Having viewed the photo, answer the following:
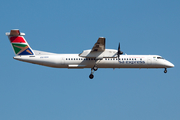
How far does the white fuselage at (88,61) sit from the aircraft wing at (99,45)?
1931mm

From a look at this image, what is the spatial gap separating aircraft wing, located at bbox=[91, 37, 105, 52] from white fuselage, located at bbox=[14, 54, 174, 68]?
193 centimetres

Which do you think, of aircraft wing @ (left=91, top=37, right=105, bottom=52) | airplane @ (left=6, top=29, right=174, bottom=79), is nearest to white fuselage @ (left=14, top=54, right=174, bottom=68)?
airplane @ (left=6, top=29, right=174, bottom=79)

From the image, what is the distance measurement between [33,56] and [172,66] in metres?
18.3

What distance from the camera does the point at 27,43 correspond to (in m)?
42.2

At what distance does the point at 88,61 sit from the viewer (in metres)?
41.8

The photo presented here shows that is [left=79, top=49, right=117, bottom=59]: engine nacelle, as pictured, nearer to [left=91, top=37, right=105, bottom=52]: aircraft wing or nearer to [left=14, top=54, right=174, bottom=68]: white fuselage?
[left=91, top=37, right=105, bottom=52]: aircraft wing

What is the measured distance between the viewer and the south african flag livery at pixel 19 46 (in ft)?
136

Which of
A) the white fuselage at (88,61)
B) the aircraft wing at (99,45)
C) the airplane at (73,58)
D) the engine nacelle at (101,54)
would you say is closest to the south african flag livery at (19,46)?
the airplane at (73,58)

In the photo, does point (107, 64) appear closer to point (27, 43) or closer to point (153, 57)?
point (153, 57)

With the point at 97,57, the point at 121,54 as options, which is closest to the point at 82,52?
the point at 97,57

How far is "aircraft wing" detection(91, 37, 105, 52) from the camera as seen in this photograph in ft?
125

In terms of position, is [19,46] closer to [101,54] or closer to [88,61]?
[88,61]

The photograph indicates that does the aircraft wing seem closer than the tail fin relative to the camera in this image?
Yes

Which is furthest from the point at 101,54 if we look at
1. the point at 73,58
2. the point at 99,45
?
the point at 73,58
